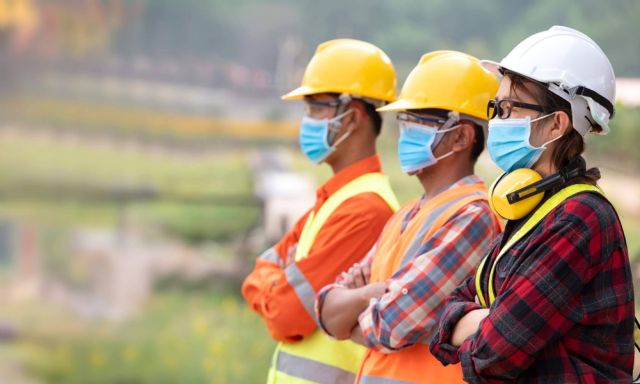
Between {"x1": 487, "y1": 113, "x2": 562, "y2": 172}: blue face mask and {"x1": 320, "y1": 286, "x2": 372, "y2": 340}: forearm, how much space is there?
2.34ft

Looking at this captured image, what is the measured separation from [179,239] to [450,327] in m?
4.01

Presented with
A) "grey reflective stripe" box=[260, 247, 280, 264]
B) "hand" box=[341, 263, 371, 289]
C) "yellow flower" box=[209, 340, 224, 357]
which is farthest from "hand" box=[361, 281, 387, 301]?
"yellow flower" box=[209, 340, 224, 357]

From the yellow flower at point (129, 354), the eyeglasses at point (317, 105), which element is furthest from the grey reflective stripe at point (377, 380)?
the yellow flower at point (129, 354)

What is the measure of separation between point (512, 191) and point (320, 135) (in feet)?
4.41

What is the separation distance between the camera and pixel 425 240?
285cm

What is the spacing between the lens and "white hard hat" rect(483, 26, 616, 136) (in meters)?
2.31

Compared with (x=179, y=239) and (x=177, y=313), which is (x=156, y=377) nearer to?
(x=177, y=313)

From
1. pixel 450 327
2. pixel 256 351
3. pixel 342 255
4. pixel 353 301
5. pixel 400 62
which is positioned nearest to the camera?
pixel 450 327

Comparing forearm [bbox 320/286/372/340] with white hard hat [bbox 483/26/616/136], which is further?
forearm [bbox 320/286/372/340]

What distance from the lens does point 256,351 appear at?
589cm

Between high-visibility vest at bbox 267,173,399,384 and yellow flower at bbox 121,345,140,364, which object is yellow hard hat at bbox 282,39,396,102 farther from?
yellow flower at bbox 121,345,140,364

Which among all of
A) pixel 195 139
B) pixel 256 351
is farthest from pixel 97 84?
pixel 256 351

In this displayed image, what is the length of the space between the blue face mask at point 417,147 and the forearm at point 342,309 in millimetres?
364

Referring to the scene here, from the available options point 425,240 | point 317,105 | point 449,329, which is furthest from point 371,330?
point 317,105
